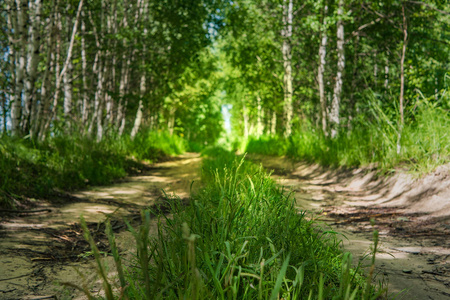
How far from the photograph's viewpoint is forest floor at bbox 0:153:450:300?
183cm

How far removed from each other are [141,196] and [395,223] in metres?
3.29

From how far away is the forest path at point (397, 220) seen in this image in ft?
6.11

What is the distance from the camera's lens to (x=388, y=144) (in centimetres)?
504

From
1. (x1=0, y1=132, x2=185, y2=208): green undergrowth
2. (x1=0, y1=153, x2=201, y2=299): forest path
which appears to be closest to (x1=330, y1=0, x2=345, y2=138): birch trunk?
(x1=0, y1=132, x2=185, y2=208): green undergrowth

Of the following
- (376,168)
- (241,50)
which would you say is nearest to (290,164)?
(376,168)

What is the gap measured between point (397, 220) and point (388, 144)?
6.92 feet

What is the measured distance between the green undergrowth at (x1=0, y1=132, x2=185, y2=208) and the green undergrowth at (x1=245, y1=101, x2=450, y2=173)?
4606 millimetres

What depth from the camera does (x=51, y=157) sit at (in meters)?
5.05

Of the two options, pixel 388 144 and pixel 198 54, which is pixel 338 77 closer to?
pixel 388 144

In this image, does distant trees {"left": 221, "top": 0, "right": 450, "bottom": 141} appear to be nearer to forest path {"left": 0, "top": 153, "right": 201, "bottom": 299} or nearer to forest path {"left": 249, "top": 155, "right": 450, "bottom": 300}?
forest path {"left": 249, "top": 155, "right": 450, "bottom": 300}

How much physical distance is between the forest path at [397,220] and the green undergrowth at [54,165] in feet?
10.2

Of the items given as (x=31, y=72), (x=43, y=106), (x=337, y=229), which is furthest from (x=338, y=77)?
(x=31, y=72)

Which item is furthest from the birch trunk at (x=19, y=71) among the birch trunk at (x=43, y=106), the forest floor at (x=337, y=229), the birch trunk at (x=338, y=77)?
the birch trunk at (x=338, y=77)

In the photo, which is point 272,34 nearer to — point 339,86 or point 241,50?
point 241,50
